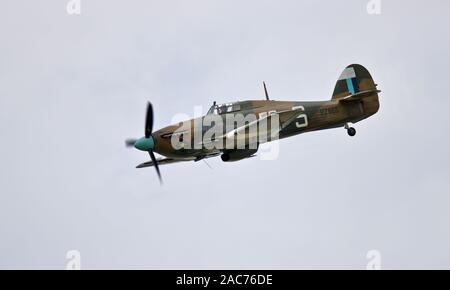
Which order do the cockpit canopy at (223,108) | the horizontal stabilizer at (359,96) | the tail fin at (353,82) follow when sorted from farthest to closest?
the tail fin at (353,82) → the horizontal stabilizer at (359,96) → the cockpit canopy at (223,108)

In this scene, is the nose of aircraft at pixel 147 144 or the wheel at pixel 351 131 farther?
the wheel at pixel 351 131

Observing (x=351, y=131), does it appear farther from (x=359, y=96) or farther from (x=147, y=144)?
(x=147, y=144)

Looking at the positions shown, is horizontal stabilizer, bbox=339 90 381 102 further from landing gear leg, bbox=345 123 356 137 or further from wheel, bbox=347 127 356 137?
wheel, bbox=347 127 356 137

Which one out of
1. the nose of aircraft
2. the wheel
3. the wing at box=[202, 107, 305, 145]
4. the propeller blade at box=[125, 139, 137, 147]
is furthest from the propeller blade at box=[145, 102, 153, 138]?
the wheel

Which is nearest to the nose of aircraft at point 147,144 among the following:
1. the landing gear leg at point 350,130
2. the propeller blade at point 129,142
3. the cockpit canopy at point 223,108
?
the propeller blade at point 129,142

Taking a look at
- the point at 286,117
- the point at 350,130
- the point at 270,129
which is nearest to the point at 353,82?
the point at 350,130

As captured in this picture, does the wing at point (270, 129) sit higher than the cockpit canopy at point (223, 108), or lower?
lower

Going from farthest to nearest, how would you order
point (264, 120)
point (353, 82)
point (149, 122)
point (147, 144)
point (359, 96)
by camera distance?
point (353, 82) < point (359, 96) < point (264, 120) < point (149, 122) < point (147, 144)

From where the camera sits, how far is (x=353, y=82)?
135 ft

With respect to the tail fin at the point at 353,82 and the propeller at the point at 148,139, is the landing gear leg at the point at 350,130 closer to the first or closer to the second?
the tail fin at the point at 353,82

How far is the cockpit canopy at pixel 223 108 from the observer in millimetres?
37469

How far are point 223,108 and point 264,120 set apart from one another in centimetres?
164
